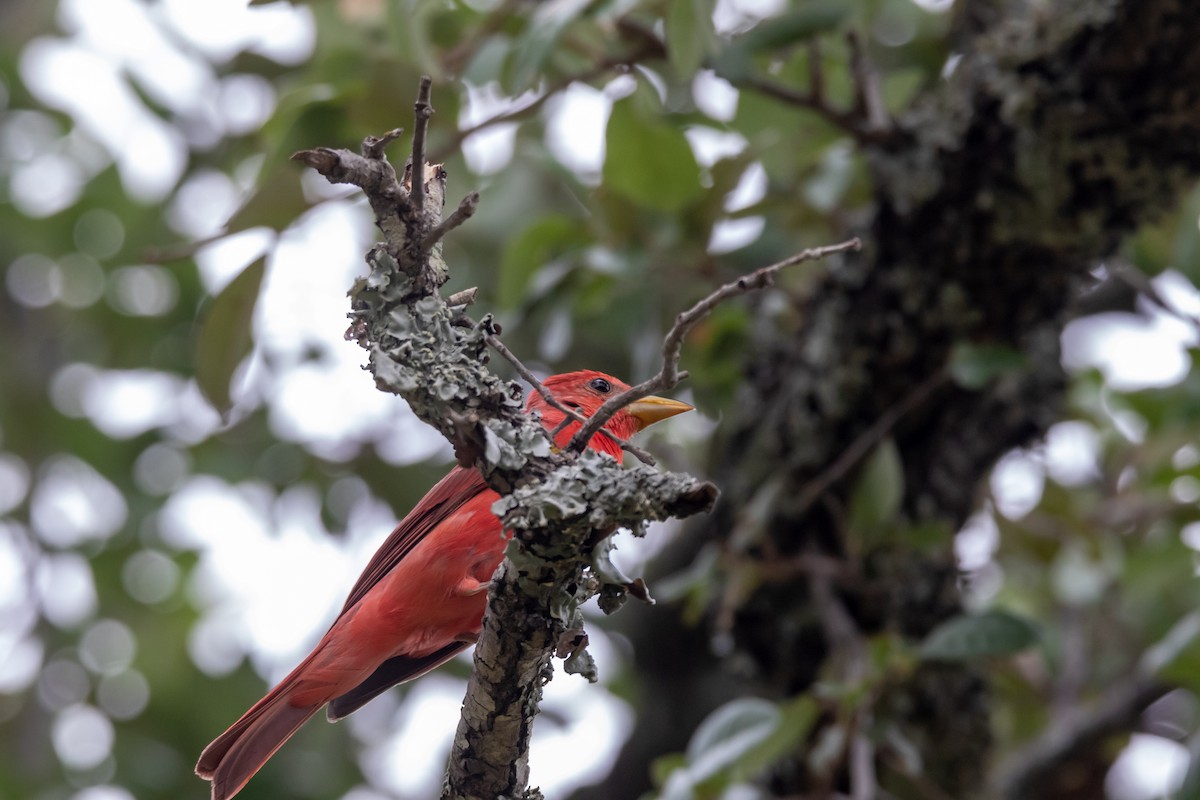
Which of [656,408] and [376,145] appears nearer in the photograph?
[376,145]

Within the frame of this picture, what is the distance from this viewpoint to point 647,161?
11.5 feet

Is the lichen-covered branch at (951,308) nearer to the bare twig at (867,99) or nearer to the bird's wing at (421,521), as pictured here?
the bare twig at (867,99)

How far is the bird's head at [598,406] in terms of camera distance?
3.29 meters

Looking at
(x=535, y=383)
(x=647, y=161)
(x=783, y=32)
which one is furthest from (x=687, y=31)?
(x=535, y=383)

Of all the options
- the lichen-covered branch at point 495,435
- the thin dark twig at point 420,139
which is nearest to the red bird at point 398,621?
the lichen-covered branch at point 495,435

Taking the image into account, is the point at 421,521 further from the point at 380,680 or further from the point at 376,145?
the point at 376,145

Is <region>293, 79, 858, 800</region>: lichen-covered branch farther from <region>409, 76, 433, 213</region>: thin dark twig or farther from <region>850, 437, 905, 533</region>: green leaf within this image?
<region>850, 437, 905, 533</region>: green leaf

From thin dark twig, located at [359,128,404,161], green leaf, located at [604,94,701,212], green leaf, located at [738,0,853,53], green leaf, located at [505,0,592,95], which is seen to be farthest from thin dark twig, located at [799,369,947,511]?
thin dark twig, located at [359,128,404,161]

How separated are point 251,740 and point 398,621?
19.1 inches

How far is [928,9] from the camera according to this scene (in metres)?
4.25

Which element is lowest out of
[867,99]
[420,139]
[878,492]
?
[878,492]

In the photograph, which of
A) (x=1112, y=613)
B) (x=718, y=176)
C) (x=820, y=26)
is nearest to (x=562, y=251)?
(x=718, y=176)

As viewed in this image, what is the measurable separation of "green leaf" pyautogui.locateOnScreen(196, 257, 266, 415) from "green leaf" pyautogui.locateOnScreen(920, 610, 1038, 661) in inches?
74.4

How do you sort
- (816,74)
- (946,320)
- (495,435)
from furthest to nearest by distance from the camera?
(946,320) < (816,74) < (495,435)
